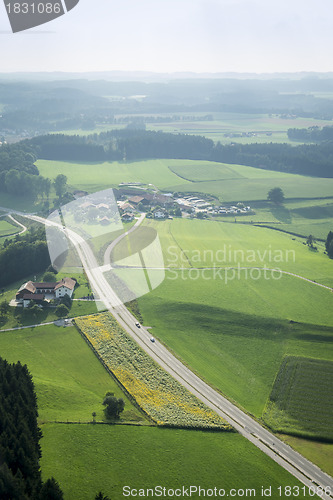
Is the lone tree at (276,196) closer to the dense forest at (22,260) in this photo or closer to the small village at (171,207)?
the small village at (171,207)

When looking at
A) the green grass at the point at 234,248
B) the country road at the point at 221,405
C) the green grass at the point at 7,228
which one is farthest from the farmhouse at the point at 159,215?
the country road at the point at 221,405

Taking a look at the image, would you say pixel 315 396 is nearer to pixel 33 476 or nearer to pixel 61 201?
pixel 33 476

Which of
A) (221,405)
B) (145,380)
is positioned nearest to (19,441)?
(145,380)

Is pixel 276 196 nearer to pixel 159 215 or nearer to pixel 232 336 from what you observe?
pixel 159 215

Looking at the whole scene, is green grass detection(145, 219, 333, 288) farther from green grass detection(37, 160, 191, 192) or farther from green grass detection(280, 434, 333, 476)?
green grass detection(37, 160, 191, 192)

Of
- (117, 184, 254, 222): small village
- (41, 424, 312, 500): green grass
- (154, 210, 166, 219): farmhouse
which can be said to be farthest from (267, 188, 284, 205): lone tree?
(41, 424, 312, 500): green grass

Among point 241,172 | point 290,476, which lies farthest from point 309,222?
point 290,476

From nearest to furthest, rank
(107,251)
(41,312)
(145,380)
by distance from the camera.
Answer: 1. (145,380)
2. (41,312)
3. (107,251)
